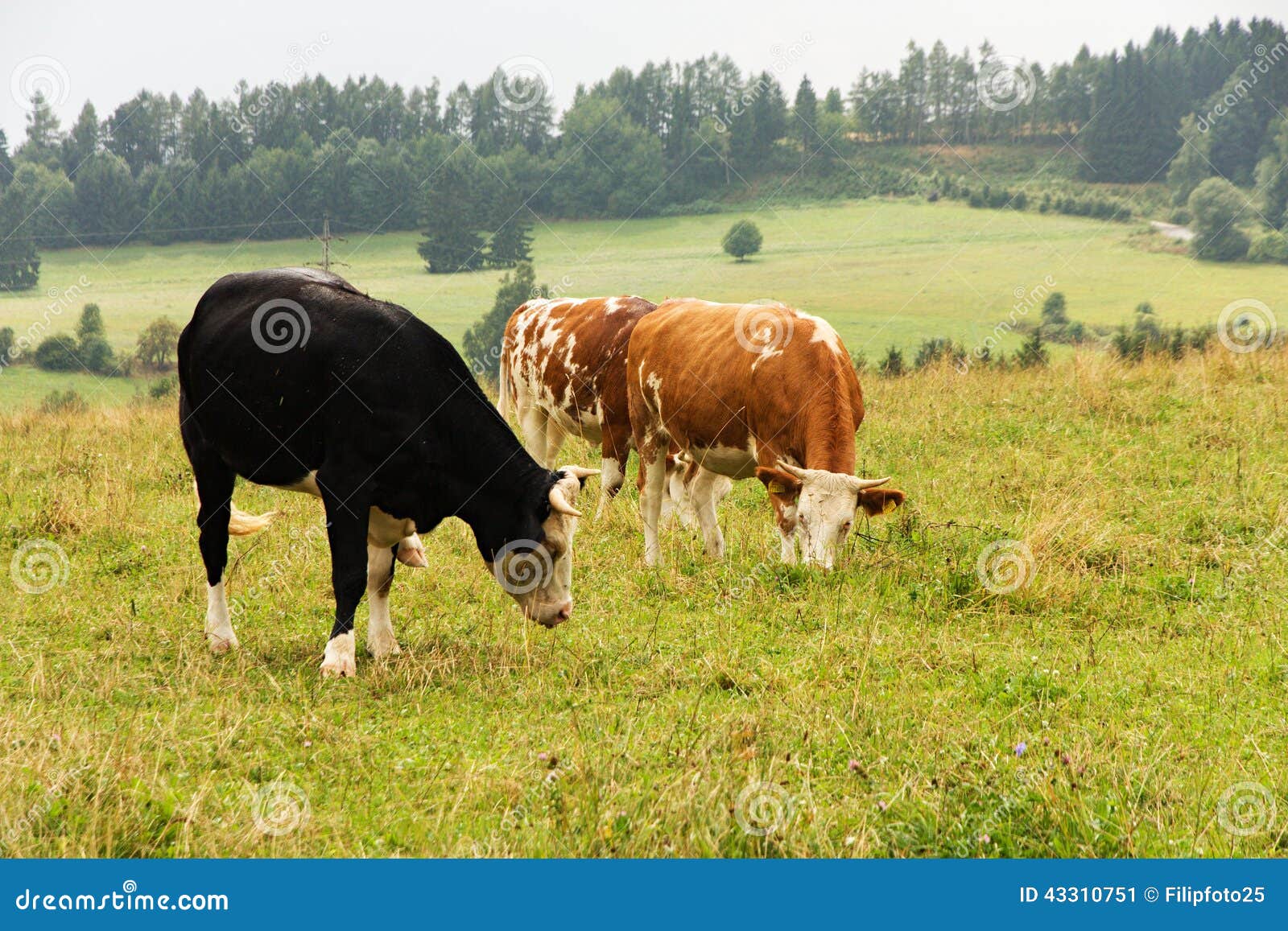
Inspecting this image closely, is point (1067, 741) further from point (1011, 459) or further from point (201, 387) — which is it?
point (1011, 459)

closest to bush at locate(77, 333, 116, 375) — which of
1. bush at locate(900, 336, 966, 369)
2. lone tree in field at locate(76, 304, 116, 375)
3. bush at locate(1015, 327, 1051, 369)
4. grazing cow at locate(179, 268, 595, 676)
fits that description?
lone tree in field at locate(76, 304, 116, 375)

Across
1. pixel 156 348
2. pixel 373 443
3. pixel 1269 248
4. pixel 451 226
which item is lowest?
pixel 156 348

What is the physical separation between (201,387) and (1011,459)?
763 centimetres

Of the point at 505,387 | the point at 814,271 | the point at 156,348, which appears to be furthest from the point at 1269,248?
the point at 505,387

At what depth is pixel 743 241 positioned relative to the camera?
56.5 meters

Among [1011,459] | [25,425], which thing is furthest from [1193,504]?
[25,425]

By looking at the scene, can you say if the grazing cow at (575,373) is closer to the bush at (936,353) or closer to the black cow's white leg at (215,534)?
the black cow's white leg at (215,534)

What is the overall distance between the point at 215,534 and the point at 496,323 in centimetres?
3383

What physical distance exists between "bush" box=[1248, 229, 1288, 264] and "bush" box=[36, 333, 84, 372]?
52867mm

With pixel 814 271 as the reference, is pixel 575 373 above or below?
above

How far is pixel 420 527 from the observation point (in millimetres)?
6539

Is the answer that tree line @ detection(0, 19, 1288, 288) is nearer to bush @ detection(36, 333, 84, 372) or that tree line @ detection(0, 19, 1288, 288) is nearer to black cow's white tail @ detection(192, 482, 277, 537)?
bush @ detection(36, 333, 84, 372)

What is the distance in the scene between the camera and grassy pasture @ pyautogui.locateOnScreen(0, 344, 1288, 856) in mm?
4227

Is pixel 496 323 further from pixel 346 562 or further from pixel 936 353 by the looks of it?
pixel 346 562
